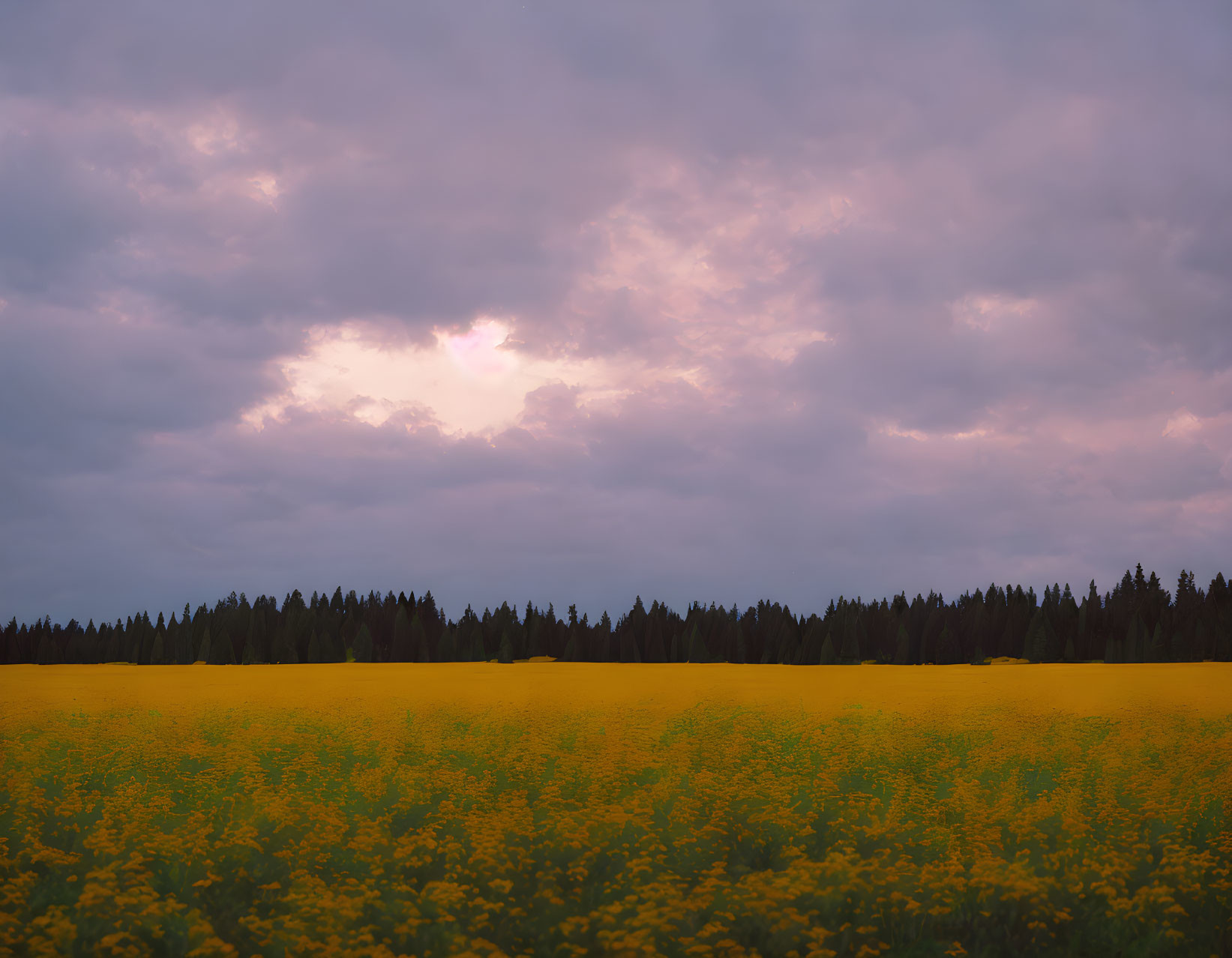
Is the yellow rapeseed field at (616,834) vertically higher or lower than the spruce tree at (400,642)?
higher

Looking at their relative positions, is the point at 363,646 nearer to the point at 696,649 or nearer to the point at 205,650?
the point at 205,650

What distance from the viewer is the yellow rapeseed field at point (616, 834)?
13102 millimetres

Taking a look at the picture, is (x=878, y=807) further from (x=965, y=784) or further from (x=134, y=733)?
(x=134, y=733)

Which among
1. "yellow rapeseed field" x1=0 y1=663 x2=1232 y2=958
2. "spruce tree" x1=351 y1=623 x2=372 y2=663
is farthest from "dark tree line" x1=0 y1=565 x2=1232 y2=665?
"yellow rapeseed field" x1=0 y1=663 x2=1232 y2=958

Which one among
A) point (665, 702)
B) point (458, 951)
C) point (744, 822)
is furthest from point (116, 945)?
point (665, 702)

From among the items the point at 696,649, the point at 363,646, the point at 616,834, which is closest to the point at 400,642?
the point at 363,646

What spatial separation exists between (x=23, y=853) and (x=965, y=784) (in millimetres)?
18810

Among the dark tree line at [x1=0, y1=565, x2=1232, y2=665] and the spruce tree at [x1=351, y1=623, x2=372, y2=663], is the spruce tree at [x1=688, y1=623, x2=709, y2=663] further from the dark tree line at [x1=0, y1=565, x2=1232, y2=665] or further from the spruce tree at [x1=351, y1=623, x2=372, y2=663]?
the spruce tree at [x1=351, y1=623, x2=372, y2=663]

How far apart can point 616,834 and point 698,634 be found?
106m

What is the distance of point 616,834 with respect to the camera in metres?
16.4

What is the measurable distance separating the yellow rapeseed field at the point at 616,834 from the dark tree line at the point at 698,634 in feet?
292

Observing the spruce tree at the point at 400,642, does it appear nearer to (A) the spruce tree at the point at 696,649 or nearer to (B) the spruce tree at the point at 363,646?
(B) the spruce tree at the point at 363,646

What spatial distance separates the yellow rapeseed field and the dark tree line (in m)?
88.9

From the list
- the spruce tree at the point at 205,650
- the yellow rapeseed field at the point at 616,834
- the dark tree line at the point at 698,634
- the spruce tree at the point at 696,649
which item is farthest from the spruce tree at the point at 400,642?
the yellow rapeseed field at the point at 616,834
